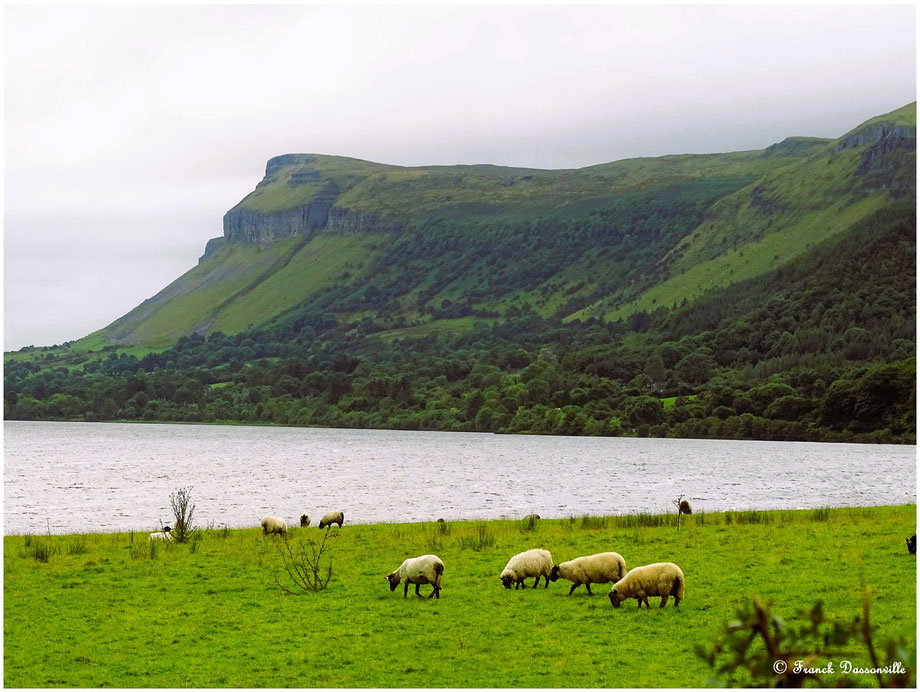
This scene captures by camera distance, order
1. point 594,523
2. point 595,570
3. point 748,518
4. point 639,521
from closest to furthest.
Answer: point 595,570, point 639,521, point 594,523, point 748,518

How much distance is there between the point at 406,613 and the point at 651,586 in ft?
17.6

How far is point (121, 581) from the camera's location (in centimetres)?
2834

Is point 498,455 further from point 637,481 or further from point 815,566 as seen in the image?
point 815,566

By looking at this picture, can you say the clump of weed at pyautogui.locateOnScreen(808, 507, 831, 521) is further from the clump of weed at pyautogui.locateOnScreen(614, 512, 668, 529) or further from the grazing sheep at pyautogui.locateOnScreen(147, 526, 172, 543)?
the grazing sheep at pyautogui.locateOnScreen(147, 526, 172, 543)

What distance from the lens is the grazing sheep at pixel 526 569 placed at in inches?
999

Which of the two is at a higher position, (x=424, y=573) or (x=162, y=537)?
(x=424, y=573)

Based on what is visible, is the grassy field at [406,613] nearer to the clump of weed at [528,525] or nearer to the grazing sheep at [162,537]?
the grazing sheep at [162,537]

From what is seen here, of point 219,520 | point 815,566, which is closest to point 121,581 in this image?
point 815,566

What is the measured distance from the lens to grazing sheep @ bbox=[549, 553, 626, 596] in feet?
79.4

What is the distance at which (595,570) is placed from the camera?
79.8 feet

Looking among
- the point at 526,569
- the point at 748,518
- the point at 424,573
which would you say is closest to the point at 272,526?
the point at 526,569

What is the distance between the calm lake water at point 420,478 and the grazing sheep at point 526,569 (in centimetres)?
3334

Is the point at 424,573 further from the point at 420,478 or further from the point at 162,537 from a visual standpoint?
the point at 420,478

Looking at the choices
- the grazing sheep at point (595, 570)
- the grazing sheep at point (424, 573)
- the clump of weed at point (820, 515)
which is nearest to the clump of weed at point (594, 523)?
the clump of weed at point (820, 515)
